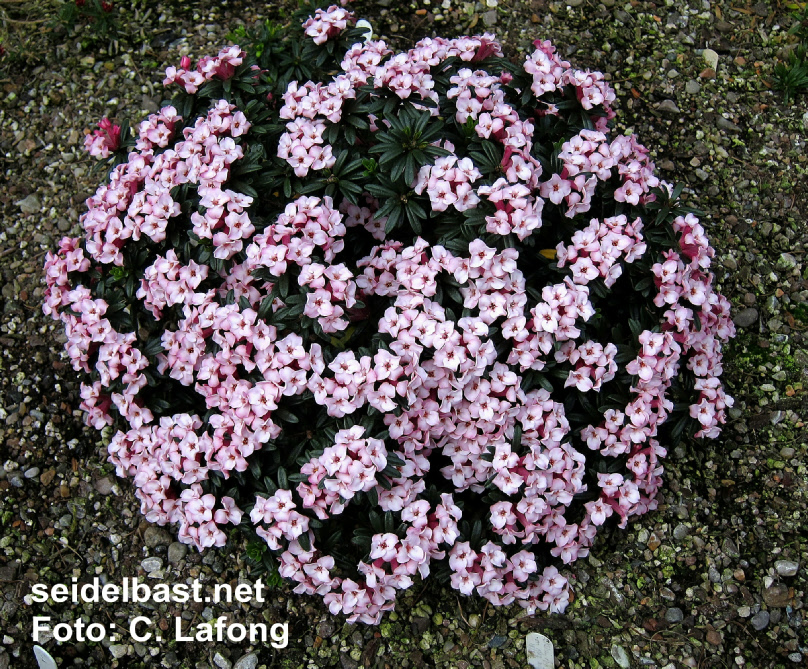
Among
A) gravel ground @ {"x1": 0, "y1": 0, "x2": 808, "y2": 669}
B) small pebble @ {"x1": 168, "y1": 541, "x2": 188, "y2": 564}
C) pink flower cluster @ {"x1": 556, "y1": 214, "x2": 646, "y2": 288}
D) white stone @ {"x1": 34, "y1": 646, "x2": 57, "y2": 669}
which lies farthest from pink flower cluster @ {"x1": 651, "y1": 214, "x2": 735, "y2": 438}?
white stone @ {"x1": 34, "y1": 646, "x2": 57, "y2": 669}

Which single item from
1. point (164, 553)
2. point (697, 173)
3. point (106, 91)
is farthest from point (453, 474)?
point (106, 91)

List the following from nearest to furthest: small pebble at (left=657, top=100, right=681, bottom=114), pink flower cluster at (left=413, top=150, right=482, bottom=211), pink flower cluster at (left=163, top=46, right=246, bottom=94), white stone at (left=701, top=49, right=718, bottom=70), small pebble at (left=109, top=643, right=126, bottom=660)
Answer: pink flower cluster at (left=413, top=150, right=482, bottom=211), small pebble at (left=109, top=643, right=126, bottom=660), pink flower cluster at (left=163, top=46, right=246, bottom=94), small pebble at (left=657, top=100, right=681, bottom=114), white stone at (left=701, top=49, right=718, bottom=70)

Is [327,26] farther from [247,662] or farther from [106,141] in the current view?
[247,662]

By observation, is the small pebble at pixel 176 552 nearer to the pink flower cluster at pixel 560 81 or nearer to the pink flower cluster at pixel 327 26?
the pink flower cluster at pixel 327 26

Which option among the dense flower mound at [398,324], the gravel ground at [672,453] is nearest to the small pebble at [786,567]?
the gravel ground at [672,453]

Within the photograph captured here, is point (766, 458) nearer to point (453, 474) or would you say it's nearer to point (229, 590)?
point (453, 474)

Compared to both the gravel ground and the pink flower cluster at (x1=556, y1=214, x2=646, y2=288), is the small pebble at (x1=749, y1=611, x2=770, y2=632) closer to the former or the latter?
the gravel ground
